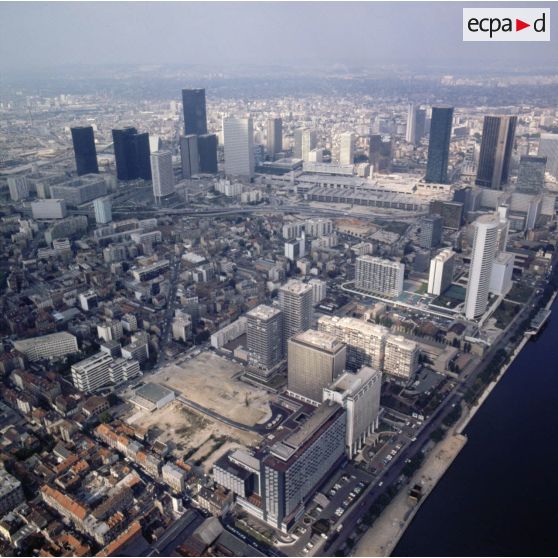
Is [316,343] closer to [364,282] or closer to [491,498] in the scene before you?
[491,498]

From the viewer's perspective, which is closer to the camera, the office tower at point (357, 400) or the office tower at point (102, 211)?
the office tower at point (357, 400)

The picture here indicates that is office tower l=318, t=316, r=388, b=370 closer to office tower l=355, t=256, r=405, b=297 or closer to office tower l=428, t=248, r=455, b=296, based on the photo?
Answer: office tower l=355, t=256, r=405, b=297

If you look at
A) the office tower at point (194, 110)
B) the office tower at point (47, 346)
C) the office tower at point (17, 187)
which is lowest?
the office tower at point (47, 346)

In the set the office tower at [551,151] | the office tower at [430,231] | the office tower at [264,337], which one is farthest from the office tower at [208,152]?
the office tower at [264,337]

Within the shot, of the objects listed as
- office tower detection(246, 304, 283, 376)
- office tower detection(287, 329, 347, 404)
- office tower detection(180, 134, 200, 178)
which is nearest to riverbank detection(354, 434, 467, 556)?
office tower detection(287, 329, 347, 404)

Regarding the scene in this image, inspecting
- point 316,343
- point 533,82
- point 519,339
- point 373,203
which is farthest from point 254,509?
point 533,82

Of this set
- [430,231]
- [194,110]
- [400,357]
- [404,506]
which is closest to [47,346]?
[400,357]

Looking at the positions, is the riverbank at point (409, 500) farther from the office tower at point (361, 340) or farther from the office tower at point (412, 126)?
the office tower at point (412, 126)

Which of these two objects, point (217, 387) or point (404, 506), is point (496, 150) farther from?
point (404, 506)
